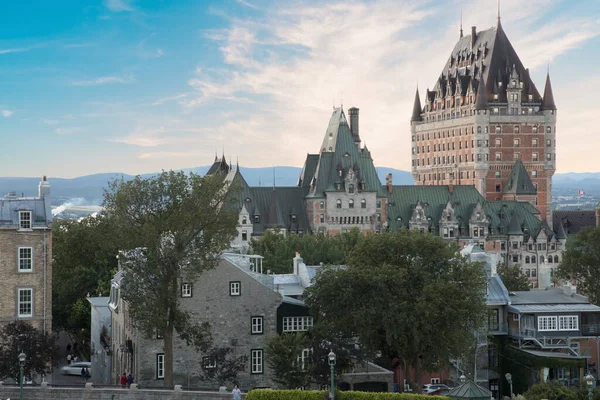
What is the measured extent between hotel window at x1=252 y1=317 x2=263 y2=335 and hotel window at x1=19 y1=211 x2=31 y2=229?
15843mm

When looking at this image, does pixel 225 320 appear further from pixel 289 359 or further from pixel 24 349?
pixel 24 349

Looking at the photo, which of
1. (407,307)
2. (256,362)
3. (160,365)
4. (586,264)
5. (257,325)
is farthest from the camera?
(586,264)

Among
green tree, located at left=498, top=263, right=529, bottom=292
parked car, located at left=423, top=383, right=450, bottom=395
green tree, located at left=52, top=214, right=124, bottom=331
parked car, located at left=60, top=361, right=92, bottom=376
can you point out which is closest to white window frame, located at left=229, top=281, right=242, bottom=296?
parked car, located at left=423, top=383, right=450, bottom=395

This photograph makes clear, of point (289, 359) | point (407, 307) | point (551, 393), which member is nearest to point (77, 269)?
point (289, 359)

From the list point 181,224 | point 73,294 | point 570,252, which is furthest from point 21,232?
A: point 570,252

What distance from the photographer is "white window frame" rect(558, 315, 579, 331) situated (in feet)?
276

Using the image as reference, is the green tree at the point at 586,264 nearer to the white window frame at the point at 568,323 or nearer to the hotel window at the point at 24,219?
the white window frame at the point at 568,323

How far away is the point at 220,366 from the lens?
233 feet

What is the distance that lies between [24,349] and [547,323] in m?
38.9

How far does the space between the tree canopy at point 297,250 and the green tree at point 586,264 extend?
21714 millimetres

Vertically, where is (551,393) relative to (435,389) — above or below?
above

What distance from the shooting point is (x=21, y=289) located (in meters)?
70.9

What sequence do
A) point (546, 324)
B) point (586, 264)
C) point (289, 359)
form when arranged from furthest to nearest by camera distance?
point (586, 264) → point (546, 324) → point (289, 359)

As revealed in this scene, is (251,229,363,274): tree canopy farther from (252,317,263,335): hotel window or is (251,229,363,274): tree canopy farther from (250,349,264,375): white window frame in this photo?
(250,349,264,375): white window frame
